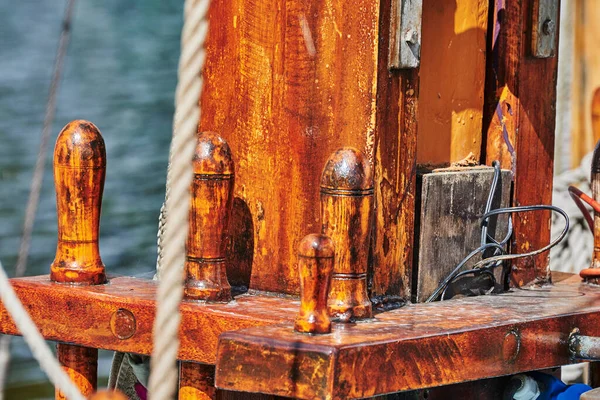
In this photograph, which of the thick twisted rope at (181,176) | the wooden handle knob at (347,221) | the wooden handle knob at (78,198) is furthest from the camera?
the wooden handle knob at (78,198)

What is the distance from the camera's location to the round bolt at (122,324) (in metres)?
2.33

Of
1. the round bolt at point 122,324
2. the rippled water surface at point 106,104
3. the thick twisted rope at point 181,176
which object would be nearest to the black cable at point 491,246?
the round bolt at point 122,324

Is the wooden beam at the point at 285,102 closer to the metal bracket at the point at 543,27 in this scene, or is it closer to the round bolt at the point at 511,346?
the round bolt at the point at 511,346

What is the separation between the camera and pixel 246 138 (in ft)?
8.16

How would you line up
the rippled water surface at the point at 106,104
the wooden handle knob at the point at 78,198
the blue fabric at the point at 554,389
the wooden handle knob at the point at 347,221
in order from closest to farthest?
the wooden handle knob at the point at 347,221 → the wooden handle knob at the point at 78,198 → the blue fabric at the point at 554,389 → the rippled water surface at the point at 106,104

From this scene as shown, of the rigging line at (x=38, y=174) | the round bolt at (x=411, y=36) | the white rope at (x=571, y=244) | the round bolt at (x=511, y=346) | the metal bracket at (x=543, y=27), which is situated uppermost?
the metal bracket at (x=543, y=27)

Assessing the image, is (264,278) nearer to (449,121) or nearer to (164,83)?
(449,121)

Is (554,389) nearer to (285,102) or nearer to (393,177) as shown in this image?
(393,177)

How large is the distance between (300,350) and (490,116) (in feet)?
3.36

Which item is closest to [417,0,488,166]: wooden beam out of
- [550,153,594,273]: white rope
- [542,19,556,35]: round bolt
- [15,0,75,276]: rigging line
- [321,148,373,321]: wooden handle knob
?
[542,19,556,35]: round bolt

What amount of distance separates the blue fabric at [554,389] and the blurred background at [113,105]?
121 inches

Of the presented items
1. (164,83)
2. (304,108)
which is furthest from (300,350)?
(164,83)

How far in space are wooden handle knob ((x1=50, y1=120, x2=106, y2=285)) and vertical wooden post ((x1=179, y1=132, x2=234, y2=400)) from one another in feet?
0.81

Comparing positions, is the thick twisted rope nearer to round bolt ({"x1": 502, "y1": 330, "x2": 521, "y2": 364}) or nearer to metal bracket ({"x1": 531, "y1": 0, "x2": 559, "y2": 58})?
round bolt ({"x1": 502, "y1": 330, "x2": 521, "y2": 364})
